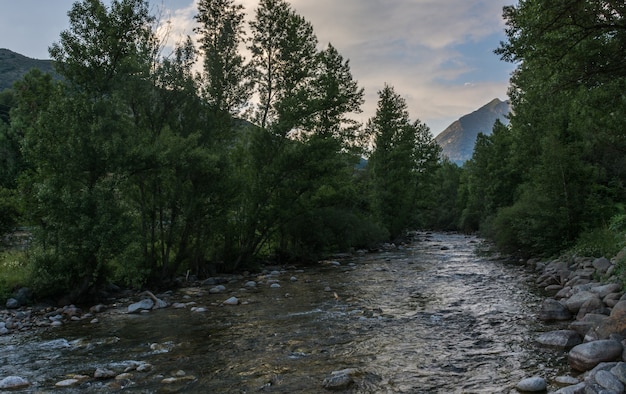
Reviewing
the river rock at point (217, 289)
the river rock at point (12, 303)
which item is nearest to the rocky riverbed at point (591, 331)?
the river rock at point (217, 289)

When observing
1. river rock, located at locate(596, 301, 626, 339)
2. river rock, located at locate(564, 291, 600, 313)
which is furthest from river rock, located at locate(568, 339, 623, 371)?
river rock, located at locate(564, 291, 600, 313)

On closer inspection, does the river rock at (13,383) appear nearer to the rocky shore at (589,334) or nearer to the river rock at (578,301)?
the rocky shore at (589,334)

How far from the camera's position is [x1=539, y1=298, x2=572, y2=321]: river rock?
35.2 feet

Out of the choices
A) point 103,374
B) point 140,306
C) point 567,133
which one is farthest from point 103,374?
point 567,133

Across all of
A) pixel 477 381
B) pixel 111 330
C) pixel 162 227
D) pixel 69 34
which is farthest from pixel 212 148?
pixel 477 381

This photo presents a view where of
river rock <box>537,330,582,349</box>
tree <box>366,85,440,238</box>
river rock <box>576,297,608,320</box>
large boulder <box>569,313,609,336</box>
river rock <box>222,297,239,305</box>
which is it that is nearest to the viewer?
river rock <box>537,330,582,349</box>

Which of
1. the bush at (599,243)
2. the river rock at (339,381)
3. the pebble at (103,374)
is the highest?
the bush at (599,243)

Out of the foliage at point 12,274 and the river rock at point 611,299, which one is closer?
the river rock at point 611,299

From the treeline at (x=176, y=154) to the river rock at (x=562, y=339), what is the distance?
1382 cm

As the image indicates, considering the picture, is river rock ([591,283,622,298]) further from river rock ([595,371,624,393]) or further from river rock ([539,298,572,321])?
river rock ([595,371,624,393])

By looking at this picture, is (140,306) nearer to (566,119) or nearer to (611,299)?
(611,299)

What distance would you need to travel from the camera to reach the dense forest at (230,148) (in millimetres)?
14711

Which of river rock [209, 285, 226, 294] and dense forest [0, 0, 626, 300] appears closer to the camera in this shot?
dense forest [0, 0, 626, 300]

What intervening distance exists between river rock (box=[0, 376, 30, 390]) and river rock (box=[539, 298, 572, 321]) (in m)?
12.2
